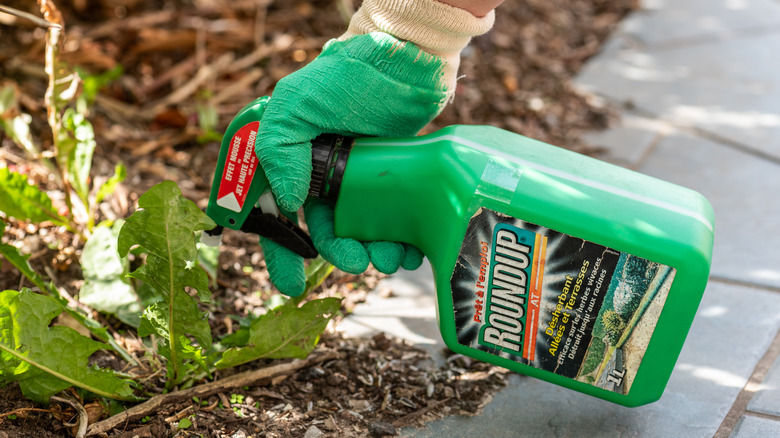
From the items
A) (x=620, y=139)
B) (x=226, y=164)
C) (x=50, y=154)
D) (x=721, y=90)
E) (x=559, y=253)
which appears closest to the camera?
(x=559, y=253)

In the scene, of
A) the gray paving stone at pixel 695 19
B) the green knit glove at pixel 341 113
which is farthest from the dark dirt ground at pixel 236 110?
the green knit glove at pixel 341 113

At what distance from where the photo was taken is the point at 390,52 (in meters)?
1.35

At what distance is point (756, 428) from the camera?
1413 millimetres

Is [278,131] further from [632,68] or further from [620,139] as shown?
[632,68]

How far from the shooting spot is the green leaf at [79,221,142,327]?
159 cm

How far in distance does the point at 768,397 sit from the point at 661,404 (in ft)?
0.73

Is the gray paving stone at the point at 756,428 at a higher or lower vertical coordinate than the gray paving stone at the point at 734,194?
lower

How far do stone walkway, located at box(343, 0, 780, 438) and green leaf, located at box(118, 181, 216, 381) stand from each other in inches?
18.9

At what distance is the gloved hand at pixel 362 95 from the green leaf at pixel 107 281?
0.38 m

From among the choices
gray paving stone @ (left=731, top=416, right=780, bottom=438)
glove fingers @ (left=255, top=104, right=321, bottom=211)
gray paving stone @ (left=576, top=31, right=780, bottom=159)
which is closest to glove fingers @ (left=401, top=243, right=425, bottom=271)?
glove fingers @ (left=255, top=104, right=321, bottom=211)

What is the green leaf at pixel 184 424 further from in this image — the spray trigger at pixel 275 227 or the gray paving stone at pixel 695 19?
the gray paving stone at pixel 695 19

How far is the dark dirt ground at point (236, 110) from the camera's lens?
1.46m

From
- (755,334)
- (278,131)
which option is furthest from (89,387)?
(755,334)

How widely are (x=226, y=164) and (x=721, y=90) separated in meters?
2.36
